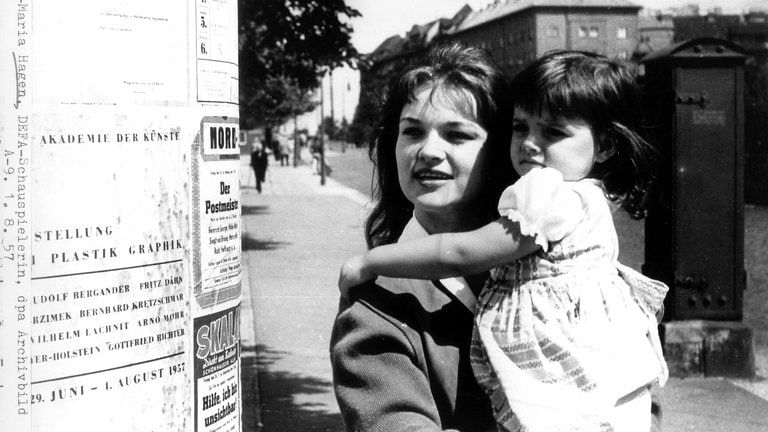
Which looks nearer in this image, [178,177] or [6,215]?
[6,215]

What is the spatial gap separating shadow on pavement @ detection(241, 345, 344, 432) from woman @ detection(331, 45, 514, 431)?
366cm

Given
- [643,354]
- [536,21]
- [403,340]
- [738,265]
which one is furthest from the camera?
[536,21]

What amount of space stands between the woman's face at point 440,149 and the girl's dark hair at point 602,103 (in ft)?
0.43

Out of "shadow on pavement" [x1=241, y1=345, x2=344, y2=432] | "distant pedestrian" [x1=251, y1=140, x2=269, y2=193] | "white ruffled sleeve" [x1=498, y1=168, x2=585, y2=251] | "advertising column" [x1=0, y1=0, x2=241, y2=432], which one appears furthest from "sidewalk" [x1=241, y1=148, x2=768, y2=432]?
"distant pedestrian" [x1=251, y1=140, x2=269, y2=193]

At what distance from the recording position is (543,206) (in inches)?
72.0

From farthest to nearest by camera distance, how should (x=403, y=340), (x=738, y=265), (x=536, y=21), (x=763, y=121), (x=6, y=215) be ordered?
(x=536, y=21), (x=763, y=121), (x=738, y=265), (x=403, y=340), (x=6, y=215)

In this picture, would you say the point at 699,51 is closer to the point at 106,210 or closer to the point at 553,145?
the point at 553,145

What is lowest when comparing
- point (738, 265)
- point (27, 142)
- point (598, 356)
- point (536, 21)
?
point (738, 265)

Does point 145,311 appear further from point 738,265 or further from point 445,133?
point 738,265

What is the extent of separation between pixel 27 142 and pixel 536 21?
55.3 m

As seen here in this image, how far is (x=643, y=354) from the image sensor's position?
193 centimetres

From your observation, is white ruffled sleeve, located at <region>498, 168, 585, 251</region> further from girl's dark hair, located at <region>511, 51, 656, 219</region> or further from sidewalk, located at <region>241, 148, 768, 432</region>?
sidewalk, located at <region>241, 148, 768, 432</region>

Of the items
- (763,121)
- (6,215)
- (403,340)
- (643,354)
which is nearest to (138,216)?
(6,215)

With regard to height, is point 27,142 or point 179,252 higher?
point 27,142
